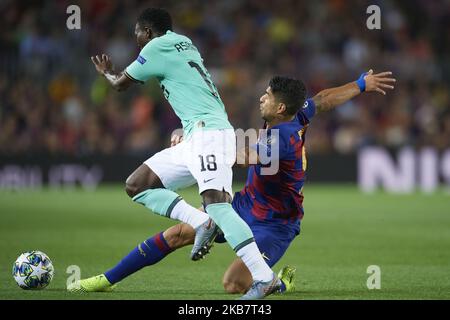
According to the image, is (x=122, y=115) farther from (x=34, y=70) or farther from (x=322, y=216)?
(x=322, y=216)

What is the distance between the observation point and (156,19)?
737 cm

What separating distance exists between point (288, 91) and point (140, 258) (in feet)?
5.47

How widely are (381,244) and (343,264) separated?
1.78 m

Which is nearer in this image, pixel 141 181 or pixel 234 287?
pixel 141 181

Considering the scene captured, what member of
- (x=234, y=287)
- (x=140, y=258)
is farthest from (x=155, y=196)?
(x=234, y=287)

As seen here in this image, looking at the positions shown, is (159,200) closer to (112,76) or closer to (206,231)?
(206,231)

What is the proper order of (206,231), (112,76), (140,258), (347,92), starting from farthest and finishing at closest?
1. (347,92)
2. (112,76)
3. (140,258)
4. (206,231)

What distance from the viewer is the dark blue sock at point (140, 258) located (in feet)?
23.6

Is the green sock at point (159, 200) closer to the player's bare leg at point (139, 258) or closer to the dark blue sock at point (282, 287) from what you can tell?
the player's bare leg at point (139, 258)

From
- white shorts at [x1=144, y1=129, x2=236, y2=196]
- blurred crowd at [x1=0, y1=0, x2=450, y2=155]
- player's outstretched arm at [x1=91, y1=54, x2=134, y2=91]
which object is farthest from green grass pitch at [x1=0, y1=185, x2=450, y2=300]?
blurred crowd at [x1=0, y1=0, x2=450, y2=155]

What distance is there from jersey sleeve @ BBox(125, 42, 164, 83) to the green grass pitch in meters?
1.64

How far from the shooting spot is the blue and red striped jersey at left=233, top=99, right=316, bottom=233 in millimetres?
7121

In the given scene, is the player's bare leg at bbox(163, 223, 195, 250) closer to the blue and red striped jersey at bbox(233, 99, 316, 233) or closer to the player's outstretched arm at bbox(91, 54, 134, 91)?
the blue and red striped jersey at bbox(233, 99, 316, 233)

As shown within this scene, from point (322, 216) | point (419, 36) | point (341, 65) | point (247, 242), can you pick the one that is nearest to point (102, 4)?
point (341, 65)
